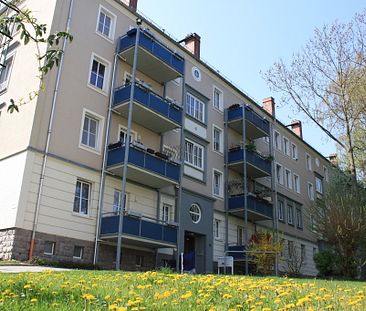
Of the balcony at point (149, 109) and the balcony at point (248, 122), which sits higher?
the balcony at point (248, 122)

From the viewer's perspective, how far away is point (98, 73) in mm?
21719

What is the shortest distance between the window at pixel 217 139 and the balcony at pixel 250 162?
812 mm

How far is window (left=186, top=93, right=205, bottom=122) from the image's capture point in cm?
2747

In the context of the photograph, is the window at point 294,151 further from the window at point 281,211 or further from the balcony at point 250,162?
the balcony at point 250,162

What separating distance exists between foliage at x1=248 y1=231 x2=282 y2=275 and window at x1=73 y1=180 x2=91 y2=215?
11120 millimetres

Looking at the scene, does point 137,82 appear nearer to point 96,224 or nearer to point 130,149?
point 130,149

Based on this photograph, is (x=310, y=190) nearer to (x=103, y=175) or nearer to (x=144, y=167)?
(x=144, y=167)

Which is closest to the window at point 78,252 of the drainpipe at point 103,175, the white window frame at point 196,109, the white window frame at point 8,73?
the drainpipe at point 103,175

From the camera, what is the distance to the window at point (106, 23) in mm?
22500

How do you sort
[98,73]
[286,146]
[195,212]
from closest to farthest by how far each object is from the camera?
[98,73] → [195,212] → [286,146]

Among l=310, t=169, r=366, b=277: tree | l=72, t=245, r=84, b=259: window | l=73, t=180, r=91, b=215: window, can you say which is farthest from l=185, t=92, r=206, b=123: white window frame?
l=72, t=245, r=84, b=259: window

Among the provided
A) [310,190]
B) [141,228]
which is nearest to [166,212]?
[141,228]

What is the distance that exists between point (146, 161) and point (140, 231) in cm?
348

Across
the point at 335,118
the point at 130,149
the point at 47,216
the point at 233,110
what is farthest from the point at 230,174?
the point at 47,216
